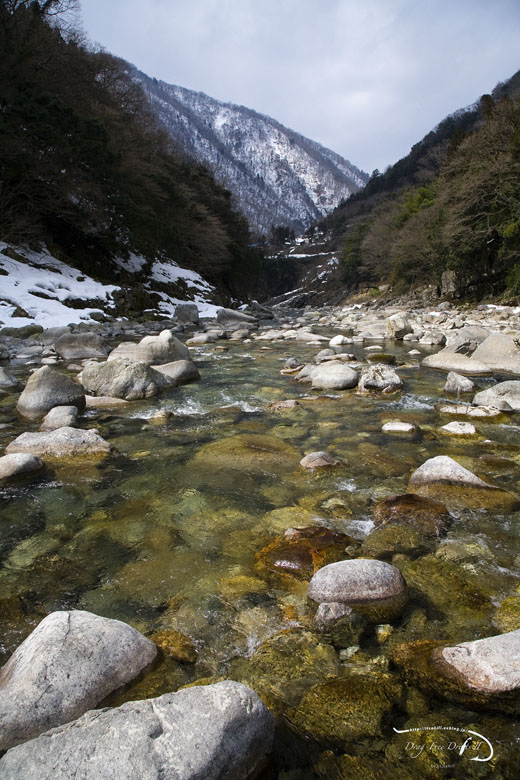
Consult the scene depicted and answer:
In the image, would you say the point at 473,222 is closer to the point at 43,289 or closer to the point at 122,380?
the point at 43,289

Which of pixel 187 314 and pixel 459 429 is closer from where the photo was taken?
pixel 459 429

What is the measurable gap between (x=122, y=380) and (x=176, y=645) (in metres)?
5.12

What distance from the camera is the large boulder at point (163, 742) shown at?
48.7 inches

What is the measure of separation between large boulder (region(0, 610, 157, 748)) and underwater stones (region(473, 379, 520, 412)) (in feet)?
17.2

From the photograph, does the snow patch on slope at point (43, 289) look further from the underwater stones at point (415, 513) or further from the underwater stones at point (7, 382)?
the underwater stones at point (415, 513)

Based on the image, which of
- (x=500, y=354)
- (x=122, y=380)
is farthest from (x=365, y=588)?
(x=500, y=354)

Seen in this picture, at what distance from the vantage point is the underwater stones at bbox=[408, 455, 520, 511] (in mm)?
3262

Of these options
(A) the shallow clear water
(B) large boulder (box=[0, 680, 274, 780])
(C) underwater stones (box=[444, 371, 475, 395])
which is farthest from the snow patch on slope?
(B) large boulder (box=[0, 680, 274, 780])

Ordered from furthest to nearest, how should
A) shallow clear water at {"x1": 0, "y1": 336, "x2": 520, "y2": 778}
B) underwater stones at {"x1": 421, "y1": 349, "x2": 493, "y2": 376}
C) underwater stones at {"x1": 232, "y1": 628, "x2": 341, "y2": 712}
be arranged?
underwater stones at {"x1": 421, "y1": 349, "x2": 493, "y2": 376} < shallow clear water at {"x1": 0, "y1": 336, "x2": 520, "y2": 778} < underwater stones at {"x1": 232, "y1": 628, "x2": 341, "y2": 712}

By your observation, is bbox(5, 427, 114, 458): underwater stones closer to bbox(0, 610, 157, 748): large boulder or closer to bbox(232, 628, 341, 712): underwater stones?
bbox(0, 610, 157, 748): large boulder

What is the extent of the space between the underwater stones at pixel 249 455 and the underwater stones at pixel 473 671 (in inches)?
85.3

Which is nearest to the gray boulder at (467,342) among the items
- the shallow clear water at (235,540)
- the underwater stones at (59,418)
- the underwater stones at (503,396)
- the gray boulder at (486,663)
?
the underwater stones at (503,396)

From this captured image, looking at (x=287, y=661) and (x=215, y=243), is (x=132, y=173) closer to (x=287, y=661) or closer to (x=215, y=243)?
(x=215, y=243)

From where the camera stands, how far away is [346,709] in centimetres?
171
